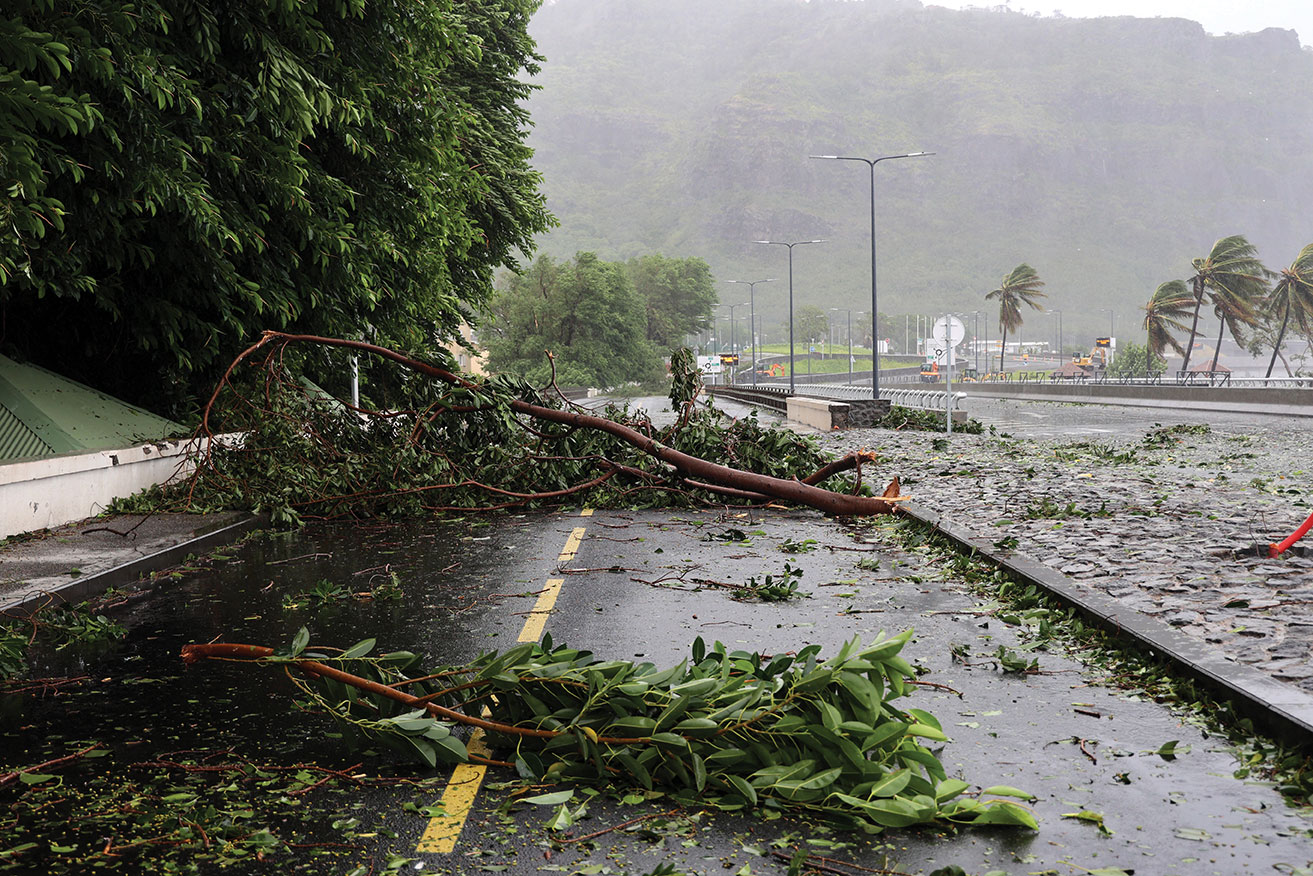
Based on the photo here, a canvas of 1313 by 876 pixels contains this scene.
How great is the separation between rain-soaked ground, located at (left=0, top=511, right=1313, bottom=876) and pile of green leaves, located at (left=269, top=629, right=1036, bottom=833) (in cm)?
12

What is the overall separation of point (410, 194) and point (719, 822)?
47.7 ft

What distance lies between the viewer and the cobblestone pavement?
7.14 metres

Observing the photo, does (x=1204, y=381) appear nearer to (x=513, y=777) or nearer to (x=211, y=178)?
(x=211, y=178)

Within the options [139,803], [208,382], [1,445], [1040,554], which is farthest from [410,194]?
[139,803]

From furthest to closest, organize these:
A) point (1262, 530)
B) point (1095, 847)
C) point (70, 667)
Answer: point (1262, 530)
point (70, 667)
point (1095, 847)

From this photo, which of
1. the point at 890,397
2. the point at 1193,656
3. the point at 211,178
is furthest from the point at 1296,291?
the point at 1193,656

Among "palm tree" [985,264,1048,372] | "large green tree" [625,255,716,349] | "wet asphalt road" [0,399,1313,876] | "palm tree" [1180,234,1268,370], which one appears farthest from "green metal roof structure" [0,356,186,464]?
"large green tree" [625,255,716,349]

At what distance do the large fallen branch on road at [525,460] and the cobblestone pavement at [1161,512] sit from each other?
4.55 feet

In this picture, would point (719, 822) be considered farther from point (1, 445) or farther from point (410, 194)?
point (410, 194)

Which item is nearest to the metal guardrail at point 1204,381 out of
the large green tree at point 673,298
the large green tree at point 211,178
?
the large green tree at point 211,178

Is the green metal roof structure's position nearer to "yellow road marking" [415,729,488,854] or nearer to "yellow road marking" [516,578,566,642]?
"yellow road marking" [516,578,566,642]

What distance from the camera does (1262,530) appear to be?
416 inches

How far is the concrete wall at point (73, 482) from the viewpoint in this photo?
1125 centimetres

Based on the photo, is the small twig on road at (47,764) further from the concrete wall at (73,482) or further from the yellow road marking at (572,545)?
the concrete wall at (73,482)
